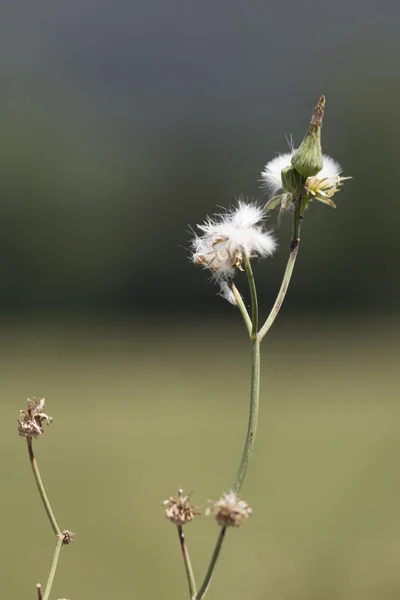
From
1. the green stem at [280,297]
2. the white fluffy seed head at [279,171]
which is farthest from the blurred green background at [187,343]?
the green stem at [280,297]

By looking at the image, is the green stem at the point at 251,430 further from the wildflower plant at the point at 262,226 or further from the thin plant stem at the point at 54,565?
the thin plant stem at the point at 54,565

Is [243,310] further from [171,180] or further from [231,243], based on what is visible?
[171,180]

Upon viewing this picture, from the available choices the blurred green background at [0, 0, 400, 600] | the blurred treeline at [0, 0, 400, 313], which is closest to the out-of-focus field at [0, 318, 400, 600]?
the blurred green background at [0, 0, 400, 600]

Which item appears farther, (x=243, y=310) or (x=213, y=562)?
(x=243, y=310)

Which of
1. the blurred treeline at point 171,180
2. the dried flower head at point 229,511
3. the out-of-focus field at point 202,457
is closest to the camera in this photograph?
the dried flower head at point 229,511

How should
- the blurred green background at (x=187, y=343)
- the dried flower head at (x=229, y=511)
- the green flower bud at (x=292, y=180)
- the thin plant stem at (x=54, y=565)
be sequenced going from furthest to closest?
1. the blurred green background at (x=187, y=343)
2. the green flower bud at (x=292, y=180)
3. the thin plant stem at (x=54, y=565)
4. the dried flower head at (x=229, y=511)

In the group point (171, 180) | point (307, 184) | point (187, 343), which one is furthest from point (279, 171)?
point (171, 180)
